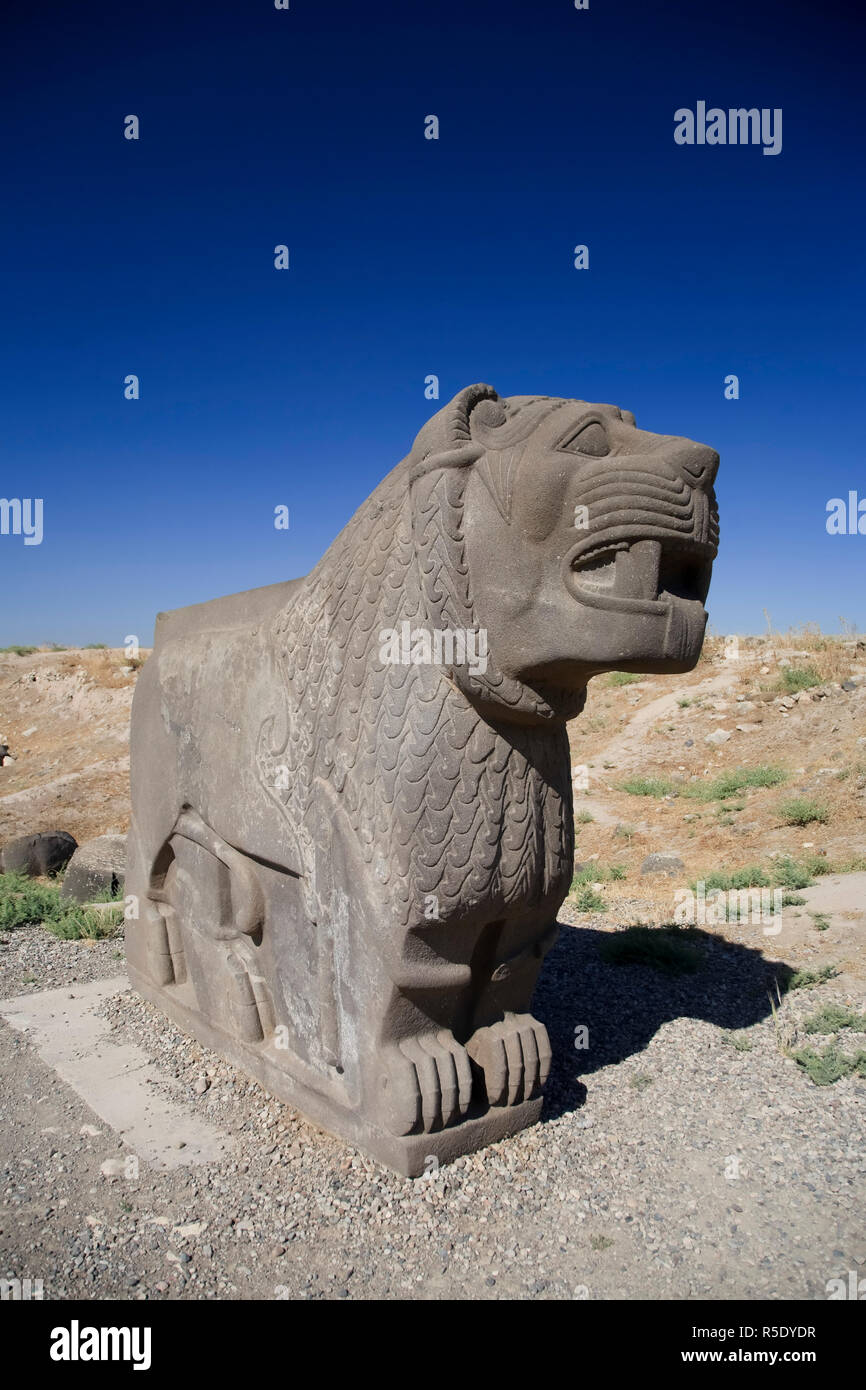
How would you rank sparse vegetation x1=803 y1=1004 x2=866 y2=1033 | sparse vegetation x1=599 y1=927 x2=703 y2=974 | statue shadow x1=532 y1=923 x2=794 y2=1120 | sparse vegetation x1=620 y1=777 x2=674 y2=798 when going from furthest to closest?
sparse vegetation x1=620 y1=777 x2=674 y2=798 → sparse vegetation x1=599 y1=927 x2=703 y2=974 → sparse vegetation x1=803 y1=1004 x2=866 y2=1033 → statue shadow x1=532 y1=923 x2=794 y2=1120

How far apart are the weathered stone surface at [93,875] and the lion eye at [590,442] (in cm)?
513

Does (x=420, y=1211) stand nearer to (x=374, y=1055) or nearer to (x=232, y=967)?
(x=374, y=1055)

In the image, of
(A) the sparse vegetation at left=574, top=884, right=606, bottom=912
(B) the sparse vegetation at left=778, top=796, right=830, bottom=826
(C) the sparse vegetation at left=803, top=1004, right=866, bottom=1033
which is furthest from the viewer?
(B) the sparse vegetation at left=778, top=796, right=830, bottom=826

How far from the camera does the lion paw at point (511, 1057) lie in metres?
2.94

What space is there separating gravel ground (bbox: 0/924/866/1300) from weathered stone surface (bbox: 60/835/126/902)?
2707mm

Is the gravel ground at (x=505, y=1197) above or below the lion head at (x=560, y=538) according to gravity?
below

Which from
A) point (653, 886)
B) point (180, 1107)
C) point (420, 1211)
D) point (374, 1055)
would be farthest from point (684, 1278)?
point (653, 886)

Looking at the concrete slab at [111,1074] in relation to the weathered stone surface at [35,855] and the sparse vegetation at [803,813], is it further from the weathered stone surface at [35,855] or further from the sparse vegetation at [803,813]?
the sparse vegetation at [803,813]

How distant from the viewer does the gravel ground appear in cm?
239

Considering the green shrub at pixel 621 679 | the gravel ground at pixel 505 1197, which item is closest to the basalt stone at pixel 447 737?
the gravel ground at pixel 505 1197

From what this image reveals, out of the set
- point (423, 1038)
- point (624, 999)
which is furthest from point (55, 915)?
point (423, 1038)

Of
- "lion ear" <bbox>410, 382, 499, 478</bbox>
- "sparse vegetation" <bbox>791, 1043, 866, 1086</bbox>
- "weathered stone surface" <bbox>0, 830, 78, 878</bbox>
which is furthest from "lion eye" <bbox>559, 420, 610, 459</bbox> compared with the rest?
"weathered stone surface" <bbox>0, 830, 78, 878</bbox>

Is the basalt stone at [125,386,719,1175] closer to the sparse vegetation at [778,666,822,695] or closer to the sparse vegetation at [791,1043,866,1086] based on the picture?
the sparse vegetation at [791,1043,866,1086]

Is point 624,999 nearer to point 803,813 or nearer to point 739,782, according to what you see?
point 803,813
